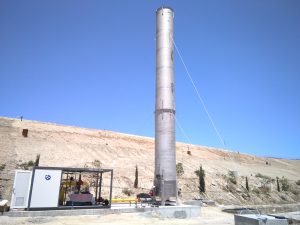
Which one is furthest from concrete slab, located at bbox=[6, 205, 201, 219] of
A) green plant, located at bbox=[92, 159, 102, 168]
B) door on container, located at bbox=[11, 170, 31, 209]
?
green plant, located at bbox=[92, 159, 102, 168]

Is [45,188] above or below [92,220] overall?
above

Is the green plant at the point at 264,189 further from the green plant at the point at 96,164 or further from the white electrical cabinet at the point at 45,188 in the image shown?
the white electrical cabinet at the point at 45,188

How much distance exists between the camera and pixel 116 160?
42531mm

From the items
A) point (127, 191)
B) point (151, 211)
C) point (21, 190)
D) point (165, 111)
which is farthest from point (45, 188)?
point (127, 191)

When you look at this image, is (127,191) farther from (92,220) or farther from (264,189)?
(264,189)

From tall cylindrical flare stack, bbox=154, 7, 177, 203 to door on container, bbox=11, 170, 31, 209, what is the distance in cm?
976

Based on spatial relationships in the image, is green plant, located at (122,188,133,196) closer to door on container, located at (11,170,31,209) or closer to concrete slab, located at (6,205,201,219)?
Result: concrete slab, located at (6,205,201,219)

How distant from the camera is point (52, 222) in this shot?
628 inches

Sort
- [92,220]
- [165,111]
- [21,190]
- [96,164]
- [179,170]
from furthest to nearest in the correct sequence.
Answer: [179,170] < [96,164] < [165,111] < [21,190] < [92,220]

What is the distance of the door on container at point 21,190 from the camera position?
59.4 feet

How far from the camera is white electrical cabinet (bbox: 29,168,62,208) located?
58.4 feet

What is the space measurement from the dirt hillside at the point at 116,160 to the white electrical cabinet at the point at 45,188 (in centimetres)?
998

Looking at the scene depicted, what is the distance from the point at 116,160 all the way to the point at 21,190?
2440cm

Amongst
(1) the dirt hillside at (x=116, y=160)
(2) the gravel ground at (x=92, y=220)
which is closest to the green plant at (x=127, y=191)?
(1) the dirt hillside at (x=116, y=160)
